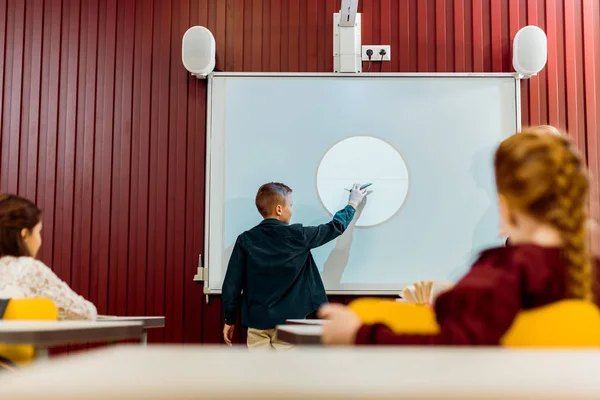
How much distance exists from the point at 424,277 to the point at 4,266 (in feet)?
8.01

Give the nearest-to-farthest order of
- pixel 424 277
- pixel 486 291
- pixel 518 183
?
pixel 486 291, pixel 518 183, pixel 424 277

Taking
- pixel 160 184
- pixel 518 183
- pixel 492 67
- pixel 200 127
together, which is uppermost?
pixel 492 67

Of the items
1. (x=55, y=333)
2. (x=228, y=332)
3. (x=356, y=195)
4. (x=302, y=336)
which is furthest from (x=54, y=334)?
(x=356, y=195)

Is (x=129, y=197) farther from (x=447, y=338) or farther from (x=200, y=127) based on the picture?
(x=447, y=338)

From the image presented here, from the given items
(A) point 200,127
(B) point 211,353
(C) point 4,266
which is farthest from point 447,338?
(A) point 200,127

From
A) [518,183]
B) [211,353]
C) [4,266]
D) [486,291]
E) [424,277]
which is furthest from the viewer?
[424,277]

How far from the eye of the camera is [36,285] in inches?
89.4

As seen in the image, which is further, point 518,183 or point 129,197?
point 129,197

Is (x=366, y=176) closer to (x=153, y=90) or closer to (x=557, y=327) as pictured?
(x=153, y=90)

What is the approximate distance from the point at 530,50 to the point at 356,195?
133 centimetres

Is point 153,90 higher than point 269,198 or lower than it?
higher

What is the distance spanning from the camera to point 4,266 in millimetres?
2287

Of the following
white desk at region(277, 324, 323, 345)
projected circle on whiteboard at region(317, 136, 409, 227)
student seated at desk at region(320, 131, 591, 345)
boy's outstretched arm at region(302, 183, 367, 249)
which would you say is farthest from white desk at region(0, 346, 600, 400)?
projected circle on whiteboard at region(317, 136, 409, 227)

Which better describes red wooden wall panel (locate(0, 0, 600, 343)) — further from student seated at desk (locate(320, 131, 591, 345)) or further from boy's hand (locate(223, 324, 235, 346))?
student seated at desk (locate(320, 131, 591, 345))
